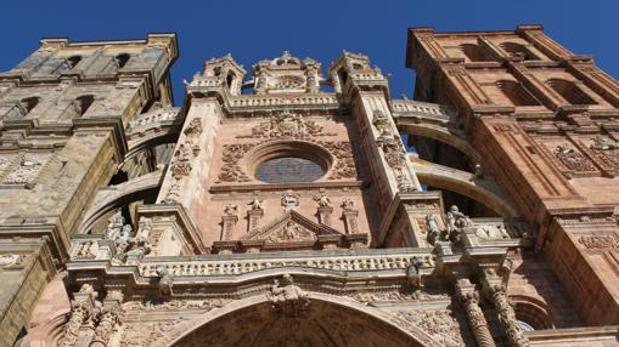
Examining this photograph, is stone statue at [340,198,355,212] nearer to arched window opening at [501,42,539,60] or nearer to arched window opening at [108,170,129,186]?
arched window opening at [108,170,129,186]

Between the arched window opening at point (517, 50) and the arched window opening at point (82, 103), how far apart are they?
19809 mm

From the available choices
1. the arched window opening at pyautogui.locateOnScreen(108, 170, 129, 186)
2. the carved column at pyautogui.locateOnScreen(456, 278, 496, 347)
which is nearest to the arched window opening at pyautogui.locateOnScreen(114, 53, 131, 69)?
the arched window opening at pyautogui.locateOnScreen(108, 170, 129, 186)

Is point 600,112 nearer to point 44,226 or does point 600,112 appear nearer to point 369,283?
point 369,283

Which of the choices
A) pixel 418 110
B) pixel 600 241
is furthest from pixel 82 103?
pixel 600 241

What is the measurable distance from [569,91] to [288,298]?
60.9ft

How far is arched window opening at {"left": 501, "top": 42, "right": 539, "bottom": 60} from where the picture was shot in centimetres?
2678

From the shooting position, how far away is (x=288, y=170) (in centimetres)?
1784

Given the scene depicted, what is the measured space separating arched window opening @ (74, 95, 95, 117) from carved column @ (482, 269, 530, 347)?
1707 cm

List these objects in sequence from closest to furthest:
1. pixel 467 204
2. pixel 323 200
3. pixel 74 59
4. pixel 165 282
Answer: pixel 165 282 < pixel 323 200 < pixel 467 204 < pixel 74 59

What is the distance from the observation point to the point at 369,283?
983cm

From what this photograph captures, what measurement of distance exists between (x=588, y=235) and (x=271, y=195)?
8.40 metres

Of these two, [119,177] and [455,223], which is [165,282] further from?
[119,177]

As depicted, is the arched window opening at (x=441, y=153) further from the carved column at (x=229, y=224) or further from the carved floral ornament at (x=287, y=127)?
the carved column at (x=229, y=224)

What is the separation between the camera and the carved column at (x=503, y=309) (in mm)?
8383
